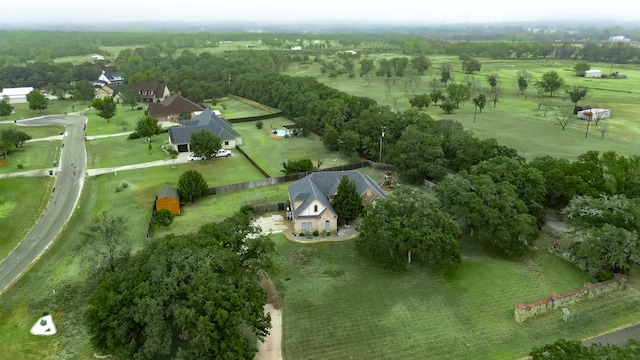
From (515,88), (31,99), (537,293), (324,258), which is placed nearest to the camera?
(537,293)

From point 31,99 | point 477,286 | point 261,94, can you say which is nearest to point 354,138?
point 477,286

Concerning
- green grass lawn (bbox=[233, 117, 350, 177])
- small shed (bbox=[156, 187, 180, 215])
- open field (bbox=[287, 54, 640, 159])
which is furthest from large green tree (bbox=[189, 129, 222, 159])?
open field (bbox=[287, 54, 640, 159])

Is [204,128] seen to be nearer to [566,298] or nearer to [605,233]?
[566,298]

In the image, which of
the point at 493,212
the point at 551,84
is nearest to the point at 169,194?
the point at 493,212

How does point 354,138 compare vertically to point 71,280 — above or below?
above

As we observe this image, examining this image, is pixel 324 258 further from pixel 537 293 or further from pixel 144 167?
pixel 144 167
